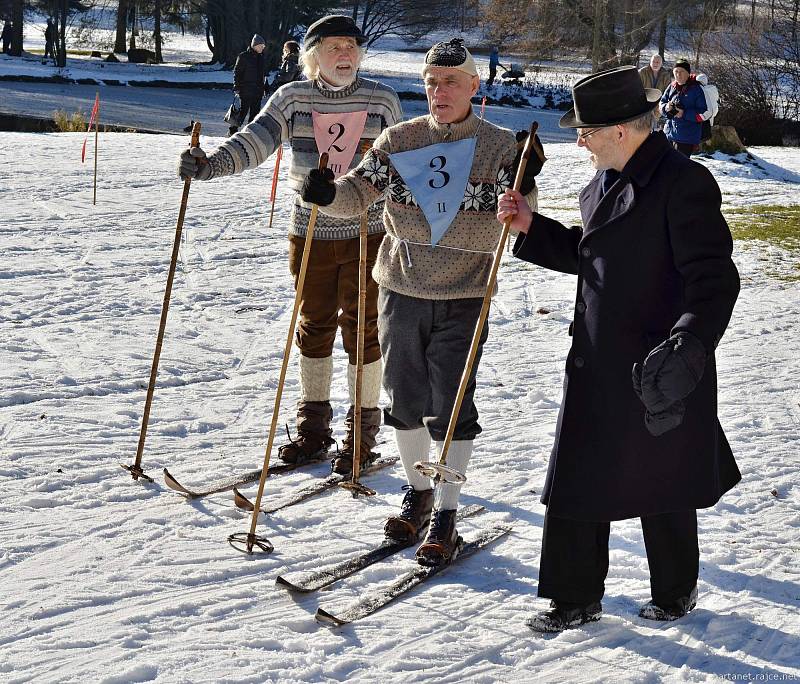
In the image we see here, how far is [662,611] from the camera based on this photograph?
3.43 m

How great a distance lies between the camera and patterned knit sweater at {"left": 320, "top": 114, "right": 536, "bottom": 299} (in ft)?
12.4

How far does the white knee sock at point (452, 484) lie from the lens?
12.7 ft

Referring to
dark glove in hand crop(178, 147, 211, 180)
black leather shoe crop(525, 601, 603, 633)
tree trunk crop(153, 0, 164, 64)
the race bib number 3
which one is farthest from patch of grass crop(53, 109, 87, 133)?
tree trunk crop(153, 0, 164, 64)

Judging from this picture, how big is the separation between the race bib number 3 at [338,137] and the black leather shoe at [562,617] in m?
2.09

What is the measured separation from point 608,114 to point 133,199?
9184mm

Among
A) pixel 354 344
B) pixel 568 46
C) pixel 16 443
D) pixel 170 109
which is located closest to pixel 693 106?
pixel 354 344

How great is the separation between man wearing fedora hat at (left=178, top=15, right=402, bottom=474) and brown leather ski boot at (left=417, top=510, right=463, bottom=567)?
0.90 m

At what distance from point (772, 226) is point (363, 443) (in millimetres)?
7857

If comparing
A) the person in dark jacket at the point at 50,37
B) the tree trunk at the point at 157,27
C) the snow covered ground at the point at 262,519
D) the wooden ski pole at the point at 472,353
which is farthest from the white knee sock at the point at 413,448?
the tree trunk at the point at 157,27

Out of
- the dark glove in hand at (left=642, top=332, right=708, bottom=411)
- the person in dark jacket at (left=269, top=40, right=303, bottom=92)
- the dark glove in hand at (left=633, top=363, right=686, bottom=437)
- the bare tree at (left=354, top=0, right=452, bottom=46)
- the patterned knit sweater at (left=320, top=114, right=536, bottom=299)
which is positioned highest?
the bare tree at (left=354, top=0, right=452, bottom=46)

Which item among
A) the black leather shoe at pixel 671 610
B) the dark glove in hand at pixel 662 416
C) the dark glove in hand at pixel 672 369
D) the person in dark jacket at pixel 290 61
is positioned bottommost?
the black leather shoe at pixel 671 610

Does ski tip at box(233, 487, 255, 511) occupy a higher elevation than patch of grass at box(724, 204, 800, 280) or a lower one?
lower

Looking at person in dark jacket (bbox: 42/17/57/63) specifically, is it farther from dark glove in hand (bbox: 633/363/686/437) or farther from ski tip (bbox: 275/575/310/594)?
dark glove in hand (bbox: 633/363/686/437)

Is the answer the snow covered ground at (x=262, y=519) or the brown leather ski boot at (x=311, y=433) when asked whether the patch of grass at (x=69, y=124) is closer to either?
the snow covered ground at (x=262, y=519)
